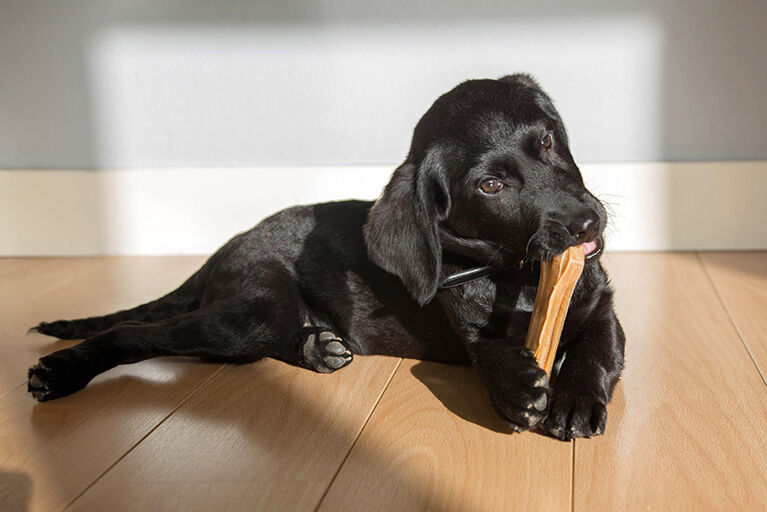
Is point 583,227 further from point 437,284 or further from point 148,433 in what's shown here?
point 148,433

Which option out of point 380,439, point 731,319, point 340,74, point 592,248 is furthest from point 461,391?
point 340,74

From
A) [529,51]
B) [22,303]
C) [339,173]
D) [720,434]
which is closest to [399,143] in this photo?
[339,173]

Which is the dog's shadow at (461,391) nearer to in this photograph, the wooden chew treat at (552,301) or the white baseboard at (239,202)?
the wooden chew treat at (552,301)

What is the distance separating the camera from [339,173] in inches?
158

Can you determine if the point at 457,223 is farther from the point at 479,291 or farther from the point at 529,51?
the point at 529,51

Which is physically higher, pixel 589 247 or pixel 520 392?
pixel 589 247

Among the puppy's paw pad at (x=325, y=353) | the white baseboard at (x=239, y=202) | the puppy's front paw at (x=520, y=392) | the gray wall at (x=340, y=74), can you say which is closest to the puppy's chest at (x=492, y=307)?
the puppy's front paw at (x=520, y=392)

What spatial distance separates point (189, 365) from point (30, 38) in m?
2.20

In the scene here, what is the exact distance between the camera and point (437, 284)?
7.25 ft

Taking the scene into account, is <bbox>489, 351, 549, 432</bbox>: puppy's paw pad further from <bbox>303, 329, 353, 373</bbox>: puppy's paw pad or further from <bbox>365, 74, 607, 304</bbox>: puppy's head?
<bbox>303, 329, 353, 373</bbox>: puppy's paw pad

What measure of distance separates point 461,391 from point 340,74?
6.80 feet

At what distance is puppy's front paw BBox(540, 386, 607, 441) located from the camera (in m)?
1.91

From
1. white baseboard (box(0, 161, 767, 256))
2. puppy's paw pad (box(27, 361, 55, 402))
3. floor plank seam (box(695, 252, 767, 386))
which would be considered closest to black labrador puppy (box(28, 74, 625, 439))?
puppy's paw pad (box(27, 361, 55, 402))

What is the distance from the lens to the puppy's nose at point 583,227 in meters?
2.01
